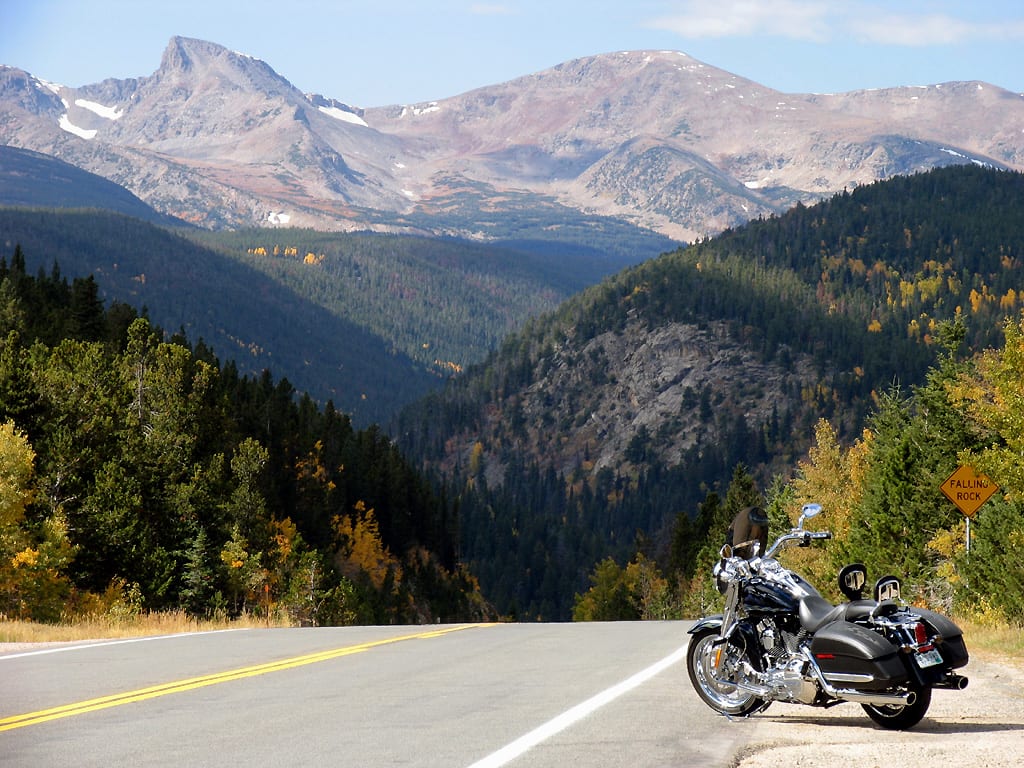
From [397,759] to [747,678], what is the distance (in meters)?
3.66

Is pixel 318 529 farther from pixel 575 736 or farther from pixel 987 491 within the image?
pixel 575 736

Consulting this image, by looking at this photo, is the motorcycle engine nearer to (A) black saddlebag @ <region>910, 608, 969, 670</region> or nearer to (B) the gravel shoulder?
(B) the gravel shoulder

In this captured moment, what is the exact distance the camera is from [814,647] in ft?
35.1

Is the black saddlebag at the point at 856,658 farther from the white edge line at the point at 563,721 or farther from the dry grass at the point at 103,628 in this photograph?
the dry grass at the point at 103,628

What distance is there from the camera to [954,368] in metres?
→ 39.6

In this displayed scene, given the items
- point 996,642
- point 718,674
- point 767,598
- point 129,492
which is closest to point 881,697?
point 767,598

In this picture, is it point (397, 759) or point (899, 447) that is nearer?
point (397, 759)

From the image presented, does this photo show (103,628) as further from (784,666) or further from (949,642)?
(949,642)

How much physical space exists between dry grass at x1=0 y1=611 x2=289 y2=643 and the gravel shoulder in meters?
11.3

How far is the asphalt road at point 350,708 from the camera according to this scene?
30.5 feet

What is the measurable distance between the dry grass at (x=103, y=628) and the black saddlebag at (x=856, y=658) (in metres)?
12.1

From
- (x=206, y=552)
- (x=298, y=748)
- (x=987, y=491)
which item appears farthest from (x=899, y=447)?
(x=298, y=748)

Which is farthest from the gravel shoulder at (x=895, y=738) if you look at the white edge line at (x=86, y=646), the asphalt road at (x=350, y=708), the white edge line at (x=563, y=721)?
the white edge line at (x=86, y=646)

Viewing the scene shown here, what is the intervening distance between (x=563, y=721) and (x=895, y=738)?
2.64 meters
